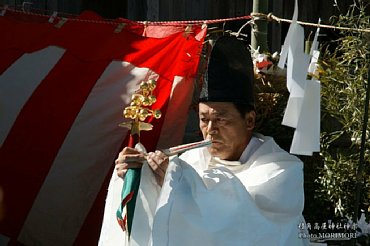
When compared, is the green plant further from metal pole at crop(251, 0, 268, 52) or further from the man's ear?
the man's ear

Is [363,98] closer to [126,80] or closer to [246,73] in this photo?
[246,73]

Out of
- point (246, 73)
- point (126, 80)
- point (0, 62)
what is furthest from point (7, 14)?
point (246, 73)

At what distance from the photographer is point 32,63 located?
416 centimetres

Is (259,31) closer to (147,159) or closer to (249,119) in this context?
(249,119)

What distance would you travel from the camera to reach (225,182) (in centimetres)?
266

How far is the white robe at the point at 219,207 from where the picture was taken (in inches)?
102

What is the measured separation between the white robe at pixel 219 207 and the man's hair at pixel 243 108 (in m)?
0.23

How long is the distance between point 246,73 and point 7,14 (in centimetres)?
215

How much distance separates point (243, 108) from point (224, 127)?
116 millimetres

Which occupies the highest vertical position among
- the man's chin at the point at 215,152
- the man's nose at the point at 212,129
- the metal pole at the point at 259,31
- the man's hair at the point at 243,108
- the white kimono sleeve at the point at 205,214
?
the metal pole at the point at 259,31

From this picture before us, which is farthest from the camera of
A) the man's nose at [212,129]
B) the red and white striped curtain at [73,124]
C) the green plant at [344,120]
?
the red and white striped curtain at [73,124]

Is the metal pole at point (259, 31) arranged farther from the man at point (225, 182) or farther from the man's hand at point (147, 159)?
the man's hand at point (147, 159)

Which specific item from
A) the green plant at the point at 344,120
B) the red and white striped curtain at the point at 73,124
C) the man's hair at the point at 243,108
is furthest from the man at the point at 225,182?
the red and white striped curtain at the point at 73,124

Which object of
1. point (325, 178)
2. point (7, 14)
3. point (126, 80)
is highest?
point (7, 14)
